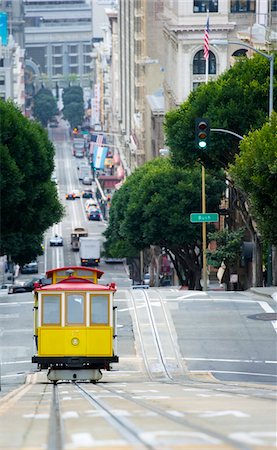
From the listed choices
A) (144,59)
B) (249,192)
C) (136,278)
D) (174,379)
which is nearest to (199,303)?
(249,192)

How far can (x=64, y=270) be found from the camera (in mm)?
38438

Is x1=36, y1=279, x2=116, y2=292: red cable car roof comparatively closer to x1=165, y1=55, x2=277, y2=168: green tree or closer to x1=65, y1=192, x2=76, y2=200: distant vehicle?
x1=165, y1=55, x2=277, y2=168: green tree

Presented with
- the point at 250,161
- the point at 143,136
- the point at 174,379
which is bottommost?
the point at 174,379

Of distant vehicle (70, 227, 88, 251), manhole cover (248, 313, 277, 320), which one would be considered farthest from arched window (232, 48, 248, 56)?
manhole cover (248, 313, 277, 320)

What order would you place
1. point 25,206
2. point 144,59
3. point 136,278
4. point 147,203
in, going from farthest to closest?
point 144,59
point 136,278
point 147,203
point 25,206

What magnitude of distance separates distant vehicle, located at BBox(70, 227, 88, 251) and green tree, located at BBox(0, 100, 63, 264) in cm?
6806

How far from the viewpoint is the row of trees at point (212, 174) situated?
173 feet

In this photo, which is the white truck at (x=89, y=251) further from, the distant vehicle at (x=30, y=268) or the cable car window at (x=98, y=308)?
the cable car window at (x=98, y=308)

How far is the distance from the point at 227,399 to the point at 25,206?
174ft

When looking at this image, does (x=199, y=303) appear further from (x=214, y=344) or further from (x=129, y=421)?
(x=129, y=421)

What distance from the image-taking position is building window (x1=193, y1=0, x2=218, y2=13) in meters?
107

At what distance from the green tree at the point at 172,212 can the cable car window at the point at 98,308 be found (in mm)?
42958

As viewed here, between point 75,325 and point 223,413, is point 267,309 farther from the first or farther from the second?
point 223,413

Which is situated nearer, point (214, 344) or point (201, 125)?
point (214, 344)
